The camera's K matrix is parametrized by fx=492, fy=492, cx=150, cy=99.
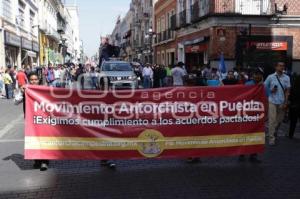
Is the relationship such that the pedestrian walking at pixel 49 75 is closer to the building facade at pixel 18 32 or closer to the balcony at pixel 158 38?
the building facade at pixel 18 32

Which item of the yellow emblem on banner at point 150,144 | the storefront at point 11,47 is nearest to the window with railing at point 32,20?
the storefront at point 11,47

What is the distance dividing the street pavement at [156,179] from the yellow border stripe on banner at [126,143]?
14.9 inches

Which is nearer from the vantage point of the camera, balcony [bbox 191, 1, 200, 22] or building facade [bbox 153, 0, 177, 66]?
balcony [bbox 191, 1, 200, 22]

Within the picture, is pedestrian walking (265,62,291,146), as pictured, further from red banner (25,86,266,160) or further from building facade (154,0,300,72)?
building facade (154,0,300,72)

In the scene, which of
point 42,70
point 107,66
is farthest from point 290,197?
point 42,70

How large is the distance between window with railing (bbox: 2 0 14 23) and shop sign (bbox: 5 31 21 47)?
1140 mm

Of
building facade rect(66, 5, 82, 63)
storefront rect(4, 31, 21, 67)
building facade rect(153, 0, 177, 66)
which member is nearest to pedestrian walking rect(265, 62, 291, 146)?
storefront rect(4, 31, 21, 67)

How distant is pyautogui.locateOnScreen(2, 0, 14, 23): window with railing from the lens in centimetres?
3147

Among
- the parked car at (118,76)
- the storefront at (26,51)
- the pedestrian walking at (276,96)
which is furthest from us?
the storefront at (26,51)

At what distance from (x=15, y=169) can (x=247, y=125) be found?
3902mm

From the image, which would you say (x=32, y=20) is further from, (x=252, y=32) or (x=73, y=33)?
(x=73, y=33)

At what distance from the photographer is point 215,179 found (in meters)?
7.30

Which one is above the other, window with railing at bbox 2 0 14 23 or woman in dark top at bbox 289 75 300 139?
window with railing at bbox 2 0 14 23

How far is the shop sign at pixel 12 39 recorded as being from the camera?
31.2 metres
